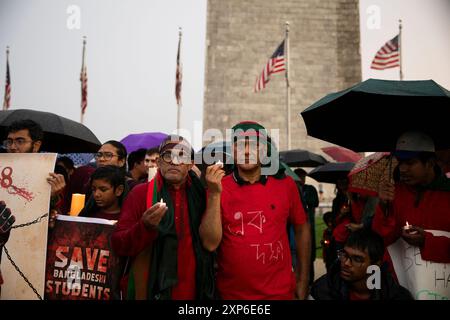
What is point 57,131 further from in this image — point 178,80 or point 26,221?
point 178,80

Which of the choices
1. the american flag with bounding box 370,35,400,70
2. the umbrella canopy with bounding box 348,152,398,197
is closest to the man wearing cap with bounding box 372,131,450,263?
the umbrella canopy with bounding box 348,152,398,197

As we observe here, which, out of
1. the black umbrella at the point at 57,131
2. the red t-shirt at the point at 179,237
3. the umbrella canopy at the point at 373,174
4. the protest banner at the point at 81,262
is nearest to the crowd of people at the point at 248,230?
the red t-shirt at the point at 179,237

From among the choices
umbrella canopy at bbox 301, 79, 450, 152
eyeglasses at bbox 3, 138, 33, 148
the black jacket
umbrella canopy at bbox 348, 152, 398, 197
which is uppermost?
umbrella canopy at bbox 301, 79, 450, 152

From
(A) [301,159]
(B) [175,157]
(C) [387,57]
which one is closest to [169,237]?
(B) [175,157]

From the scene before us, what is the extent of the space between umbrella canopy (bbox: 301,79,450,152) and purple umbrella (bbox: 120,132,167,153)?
2964 millimetres

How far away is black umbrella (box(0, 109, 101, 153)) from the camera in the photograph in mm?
4207

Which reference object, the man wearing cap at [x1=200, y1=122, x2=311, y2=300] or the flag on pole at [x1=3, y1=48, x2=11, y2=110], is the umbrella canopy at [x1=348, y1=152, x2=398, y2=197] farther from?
the flag on pole at [x1=3, y1=48, x2=11, y2=110]

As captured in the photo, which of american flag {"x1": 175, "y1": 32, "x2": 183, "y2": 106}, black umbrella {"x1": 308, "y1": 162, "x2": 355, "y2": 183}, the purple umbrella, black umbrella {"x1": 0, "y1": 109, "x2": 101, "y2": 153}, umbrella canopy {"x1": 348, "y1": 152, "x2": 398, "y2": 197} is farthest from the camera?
american flag {"x1": 175, "y1": 32, "x2": 183, "y2": 106}

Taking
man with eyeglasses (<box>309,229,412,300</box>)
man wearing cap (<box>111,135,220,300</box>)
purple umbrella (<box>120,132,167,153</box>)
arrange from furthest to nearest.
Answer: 1. purple umbrella (<box>120,132,167,153</box>)
2. man with eyeglasses (<box>309,229,412,300</box>)
3. man wearing cap (<box>111,135,220,300</box>)

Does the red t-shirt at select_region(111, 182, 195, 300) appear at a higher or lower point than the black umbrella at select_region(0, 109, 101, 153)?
lower

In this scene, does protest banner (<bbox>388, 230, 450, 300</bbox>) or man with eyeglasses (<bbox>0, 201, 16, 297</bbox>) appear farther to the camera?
man with eyeglasses (<bbox>0, 201, 16, 297</bbox>)

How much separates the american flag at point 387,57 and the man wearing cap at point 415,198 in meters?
11.5

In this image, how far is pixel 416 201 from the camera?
2686 mm

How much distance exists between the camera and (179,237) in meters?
2.51
